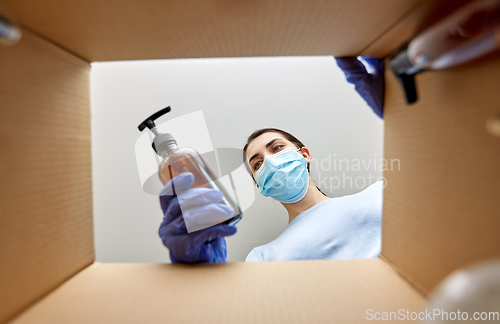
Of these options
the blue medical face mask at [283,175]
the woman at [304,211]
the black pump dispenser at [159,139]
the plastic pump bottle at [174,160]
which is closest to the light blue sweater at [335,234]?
the woman at [304,211]

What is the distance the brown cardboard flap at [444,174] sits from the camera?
10.0 inches

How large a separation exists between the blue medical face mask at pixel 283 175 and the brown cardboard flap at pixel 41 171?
55cm

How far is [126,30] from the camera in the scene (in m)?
0.36

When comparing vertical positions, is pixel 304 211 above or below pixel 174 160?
below

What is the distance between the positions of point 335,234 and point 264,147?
0.36 m

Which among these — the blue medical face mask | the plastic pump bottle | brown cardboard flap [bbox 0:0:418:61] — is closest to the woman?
the blue medical face mask

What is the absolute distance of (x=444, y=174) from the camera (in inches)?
12.2

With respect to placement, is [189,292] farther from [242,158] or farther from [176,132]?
[242,158]

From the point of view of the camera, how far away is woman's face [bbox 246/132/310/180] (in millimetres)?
931

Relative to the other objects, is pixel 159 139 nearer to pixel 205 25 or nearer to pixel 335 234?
pixel 205 25

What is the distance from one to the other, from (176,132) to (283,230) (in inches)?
24.2

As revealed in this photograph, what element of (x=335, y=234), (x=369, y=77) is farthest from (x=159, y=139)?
(x=335, y=234)

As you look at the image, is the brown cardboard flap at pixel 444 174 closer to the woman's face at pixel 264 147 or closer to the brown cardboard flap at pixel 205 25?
the brown cardboard flap at pixel 205 25

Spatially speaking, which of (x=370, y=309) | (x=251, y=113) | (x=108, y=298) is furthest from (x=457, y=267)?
(x=251, y=113)
